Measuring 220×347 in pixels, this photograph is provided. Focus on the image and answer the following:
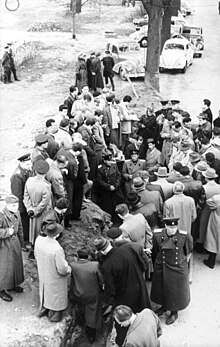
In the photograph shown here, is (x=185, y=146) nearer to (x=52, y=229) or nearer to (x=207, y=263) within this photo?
(x=207, y=263)

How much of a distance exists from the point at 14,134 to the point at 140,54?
10.6 meters

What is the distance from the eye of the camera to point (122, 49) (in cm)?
2388

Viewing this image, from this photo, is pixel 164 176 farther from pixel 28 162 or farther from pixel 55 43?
pixel 55 43

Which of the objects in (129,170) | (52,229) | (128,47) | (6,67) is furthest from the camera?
(128,47)

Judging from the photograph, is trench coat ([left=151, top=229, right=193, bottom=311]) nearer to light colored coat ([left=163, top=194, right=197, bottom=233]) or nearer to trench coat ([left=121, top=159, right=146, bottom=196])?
light colored coat ([left=163, top=194, right=197, bottom=233])

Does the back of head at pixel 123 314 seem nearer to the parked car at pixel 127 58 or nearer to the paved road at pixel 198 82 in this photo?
the paved road at pixel 198 82

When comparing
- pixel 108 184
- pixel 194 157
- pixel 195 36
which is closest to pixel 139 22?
pixel 195 36

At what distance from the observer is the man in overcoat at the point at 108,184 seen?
10.0m

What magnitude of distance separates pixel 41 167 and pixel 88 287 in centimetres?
179

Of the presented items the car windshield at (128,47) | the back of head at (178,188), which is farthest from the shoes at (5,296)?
the car windshield at (128,47)

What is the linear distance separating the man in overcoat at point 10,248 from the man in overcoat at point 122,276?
3.55 ft

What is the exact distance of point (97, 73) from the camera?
669 inches

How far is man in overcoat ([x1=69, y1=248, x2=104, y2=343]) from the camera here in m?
7.32

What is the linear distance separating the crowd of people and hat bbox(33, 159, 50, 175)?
0.04ft
